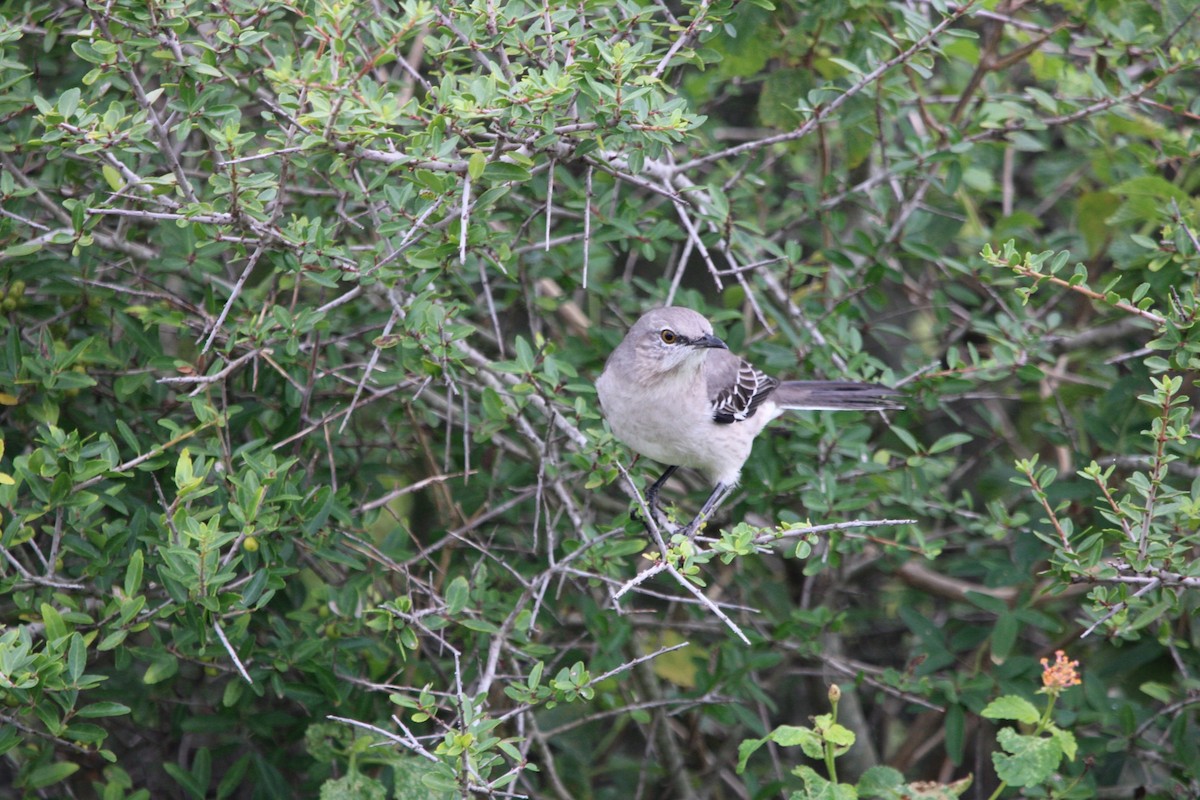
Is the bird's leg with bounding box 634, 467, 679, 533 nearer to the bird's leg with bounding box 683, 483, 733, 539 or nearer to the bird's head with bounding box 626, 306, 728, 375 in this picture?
the bird's leg with bounding box 683, 483, 733, 539

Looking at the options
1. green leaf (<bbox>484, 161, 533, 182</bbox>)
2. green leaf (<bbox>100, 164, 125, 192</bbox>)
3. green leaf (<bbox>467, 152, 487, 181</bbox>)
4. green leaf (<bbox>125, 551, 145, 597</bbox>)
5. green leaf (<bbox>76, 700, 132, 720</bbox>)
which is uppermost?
green leaf (<bbox>467, 152, 487, 181</bbox>)

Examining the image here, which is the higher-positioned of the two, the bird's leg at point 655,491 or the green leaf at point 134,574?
the green leaf at point 134,574

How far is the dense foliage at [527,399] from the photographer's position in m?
3.29

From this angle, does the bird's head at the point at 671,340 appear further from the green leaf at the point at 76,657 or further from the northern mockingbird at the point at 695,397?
the green leaf at the point at 76,657

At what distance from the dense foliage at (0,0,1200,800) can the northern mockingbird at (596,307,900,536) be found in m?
0.12

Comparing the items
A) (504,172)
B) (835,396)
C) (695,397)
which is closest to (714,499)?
(695,397)

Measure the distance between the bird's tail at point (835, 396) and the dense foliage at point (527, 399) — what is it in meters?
0.09

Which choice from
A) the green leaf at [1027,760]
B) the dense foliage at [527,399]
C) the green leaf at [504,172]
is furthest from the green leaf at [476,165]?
the green leaf at [1027,760]

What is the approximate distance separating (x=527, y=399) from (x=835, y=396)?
52.6 inches

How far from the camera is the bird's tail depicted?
4387 mm

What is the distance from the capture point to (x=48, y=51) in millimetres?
3867

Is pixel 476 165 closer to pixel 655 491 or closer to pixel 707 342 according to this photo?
pixel 707 342

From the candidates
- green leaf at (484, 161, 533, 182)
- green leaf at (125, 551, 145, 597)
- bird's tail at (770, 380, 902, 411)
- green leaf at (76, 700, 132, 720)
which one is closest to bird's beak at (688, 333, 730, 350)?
bird's tail at (770, 380, 902, 411)

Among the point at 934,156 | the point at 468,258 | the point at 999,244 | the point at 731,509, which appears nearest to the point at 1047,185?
the point at 999,244
